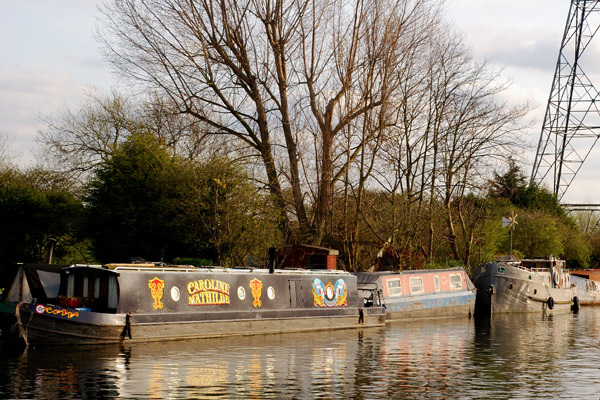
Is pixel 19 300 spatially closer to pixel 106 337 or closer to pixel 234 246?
pixel 106 337

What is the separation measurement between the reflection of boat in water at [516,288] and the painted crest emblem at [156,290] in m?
19.7

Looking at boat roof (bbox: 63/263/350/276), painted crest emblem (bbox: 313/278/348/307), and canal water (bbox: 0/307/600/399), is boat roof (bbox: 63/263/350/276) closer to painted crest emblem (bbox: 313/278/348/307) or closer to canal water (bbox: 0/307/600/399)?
painted crest emblem (bbox: 313/278/348/307)

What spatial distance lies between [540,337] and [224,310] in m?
10.6

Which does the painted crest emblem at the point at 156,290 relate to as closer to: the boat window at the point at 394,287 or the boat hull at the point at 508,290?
the boat window at the point at 394,287

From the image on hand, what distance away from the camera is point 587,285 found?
4772cm

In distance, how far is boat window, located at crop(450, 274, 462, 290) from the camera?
3465 centimetres

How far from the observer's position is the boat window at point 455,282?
34.7 metres

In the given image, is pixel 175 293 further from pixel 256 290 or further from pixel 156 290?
pixel 256 290

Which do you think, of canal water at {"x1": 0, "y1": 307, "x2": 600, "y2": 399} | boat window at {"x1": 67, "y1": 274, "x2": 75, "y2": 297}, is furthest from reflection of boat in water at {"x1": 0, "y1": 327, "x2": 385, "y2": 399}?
boat window at {"x1": 67, "y1": 274, "x2": 75, "y2": 297}

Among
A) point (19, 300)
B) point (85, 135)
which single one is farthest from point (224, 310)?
point (85, 135)

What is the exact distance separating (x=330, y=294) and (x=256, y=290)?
3.42 meters

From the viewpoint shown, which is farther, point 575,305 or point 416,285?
point 575,305

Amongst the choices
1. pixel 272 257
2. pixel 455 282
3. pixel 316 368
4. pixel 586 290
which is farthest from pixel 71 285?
pixel 586 290

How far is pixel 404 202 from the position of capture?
35.7 meters
